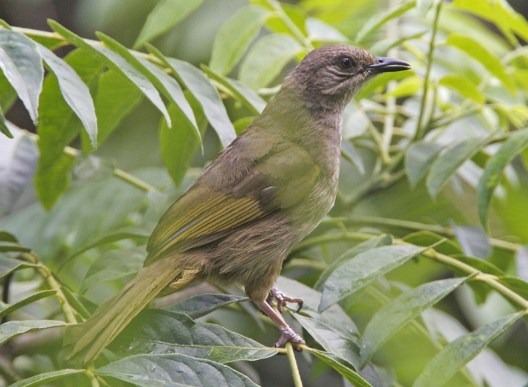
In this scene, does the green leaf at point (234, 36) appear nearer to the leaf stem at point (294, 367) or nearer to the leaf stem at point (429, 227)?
the leaf stem at point (429, 227)

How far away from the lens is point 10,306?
8.13 ft

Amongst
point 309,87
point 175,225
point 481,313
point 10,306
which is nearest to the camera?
point 10,306

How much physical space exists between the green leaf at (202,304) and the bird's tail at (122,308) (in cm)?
9

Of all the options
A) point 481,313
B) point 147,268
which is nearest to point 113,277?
point 147,268

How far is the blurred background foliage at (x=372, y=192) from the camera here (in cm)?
330

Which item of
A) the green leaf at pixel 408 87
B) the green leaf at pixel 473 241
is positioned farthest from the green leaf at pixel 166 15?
the green leaf at pixel 473 241

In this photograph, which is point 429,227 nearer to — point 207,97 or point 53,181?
point 207,97

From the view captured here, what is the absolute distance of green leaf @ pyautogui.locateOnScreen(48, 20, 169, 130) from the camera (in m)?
2.87

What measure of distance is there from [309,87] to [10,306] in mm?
1995

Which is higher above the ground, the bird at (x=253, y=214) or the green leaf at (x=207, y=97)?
the green leaf at (x=207, y=97)

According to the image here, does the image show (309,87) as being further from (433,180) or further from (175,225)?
(175,225)

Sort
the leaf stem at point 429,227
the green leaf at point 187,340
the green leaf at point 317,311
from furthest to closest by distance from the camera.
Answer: the leaf stem at point 429,227, the green leaf at point 317,311, the green leaf at point 187,340

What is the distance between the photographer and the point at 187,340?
2.63 metres

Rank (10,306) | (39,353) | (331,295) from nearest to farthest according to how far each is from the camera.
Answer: (10,306) → (331,295) → (39,353)
